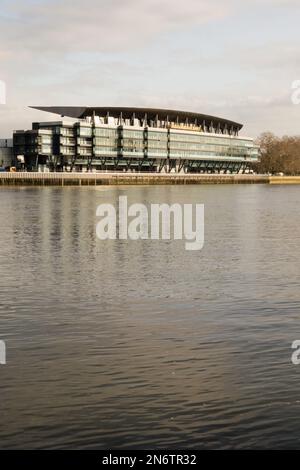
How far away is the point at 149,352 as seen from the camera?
15852 mm

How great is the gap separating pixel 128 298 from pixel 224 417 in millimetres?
11486

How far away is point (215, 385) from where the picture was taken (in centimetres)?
1337

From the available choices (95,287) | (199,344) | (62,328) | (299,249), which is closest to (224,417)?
(199,344)

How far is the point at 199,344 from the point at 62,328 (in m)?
3.91

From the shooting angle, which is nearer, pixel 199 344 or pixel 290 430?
pixel 290 430

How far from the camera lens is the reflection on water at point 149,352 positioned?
1125 cm

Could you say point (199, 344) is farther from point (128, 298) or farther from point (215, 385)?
point (128, 298)

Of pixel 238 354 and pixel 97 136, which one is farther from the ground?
pixel 97 136

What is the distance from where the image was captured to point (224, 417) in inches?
460

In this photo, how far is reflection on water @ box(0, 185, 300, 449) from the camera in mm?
11252

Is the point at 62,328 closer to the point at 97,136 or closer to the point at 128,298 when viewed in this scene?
the point at 128,298

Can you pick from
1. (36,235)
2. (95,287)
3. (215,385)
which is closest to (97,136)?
(36,235)
